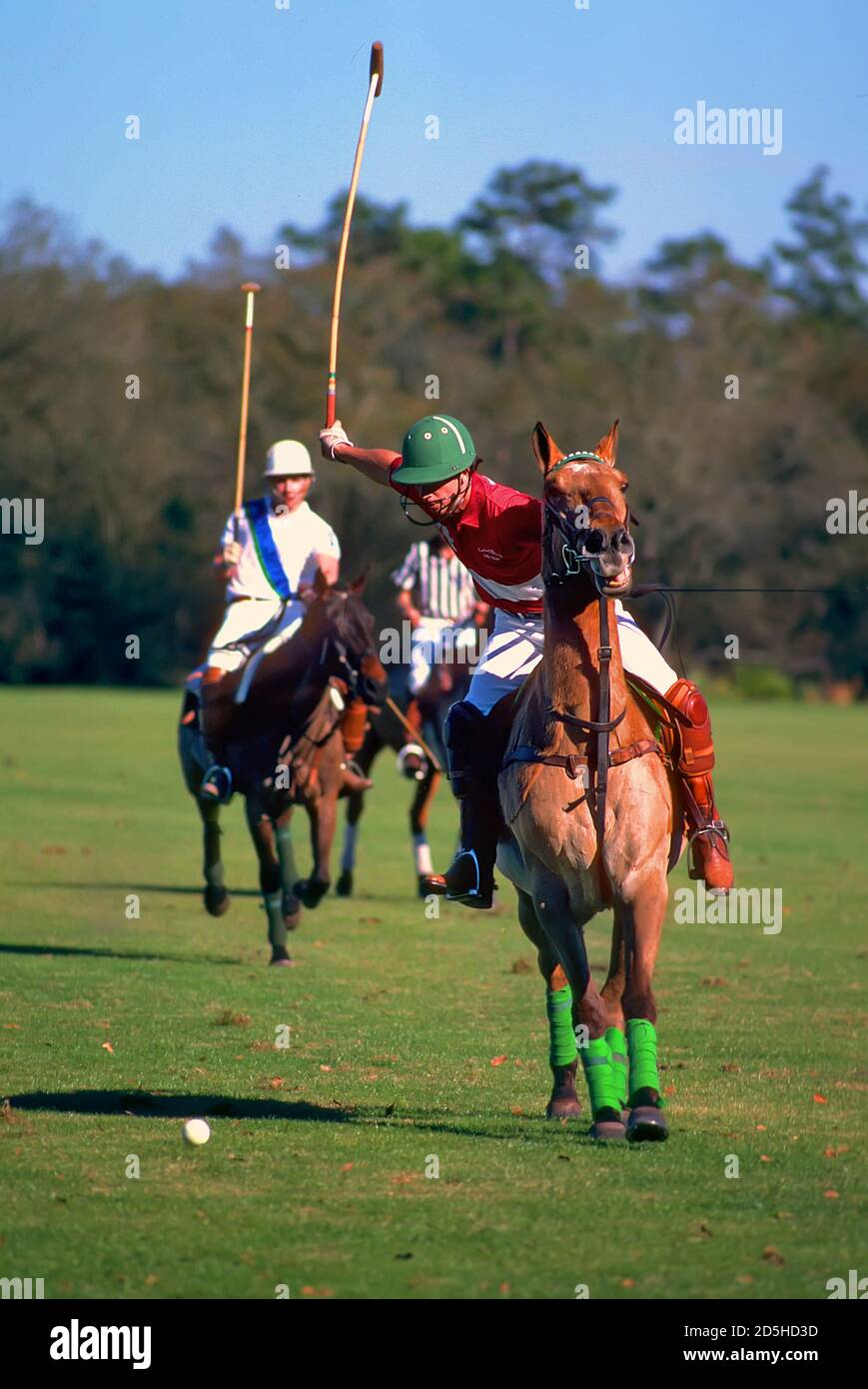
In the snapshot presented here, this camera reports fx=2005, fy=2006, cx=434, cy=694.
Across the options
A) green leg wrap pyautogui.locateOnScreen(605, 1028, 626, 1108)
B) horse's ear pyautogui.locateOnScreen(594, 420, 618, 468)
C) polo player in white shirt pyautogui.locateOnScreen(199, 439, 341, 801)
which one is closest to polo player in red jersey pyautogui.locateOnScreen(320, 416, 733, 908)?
horse's ear pyautogui.locateOnScreen(594, 420, 618, 468)

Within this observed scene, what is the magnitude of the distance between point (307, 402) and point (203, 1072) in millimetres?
63468

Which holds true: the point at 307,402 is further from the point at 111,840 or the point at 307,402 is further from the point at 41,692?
the point at 111,840

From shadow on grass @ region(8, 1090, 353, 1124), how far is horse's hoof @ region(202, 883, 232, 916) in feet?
20.4

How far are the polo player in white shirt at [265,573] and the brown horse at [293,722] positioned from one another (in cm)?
12

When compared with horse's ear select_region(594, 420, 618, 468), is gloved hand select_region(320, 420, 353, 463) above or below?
above

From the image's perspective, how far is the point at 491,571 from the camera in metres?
8.58

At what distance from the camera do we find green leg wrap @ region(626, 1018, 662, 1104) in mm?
7719

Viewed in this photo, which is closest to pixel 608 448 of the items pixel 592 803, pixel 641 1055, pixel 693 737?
pixel 693 737

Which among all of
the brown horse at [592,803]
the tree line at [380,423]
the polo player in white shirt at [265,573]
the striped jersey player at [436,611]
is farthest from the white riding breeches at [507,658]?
the tree line at [380,423]

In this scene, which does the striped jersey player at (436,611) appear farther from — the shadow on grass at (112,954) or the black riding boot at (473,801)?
the black riding boot at (473,801)

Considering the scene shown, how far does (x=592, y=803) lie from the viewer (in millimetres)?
7785

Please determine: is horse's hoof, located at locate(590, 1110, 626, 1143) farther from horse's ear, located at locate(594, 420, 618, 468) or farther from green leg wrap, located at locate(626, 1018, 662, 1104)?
horse's ear, located at locate(594, 420, 618, 468)

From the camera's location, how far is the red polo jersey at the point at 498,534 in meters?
8.38
